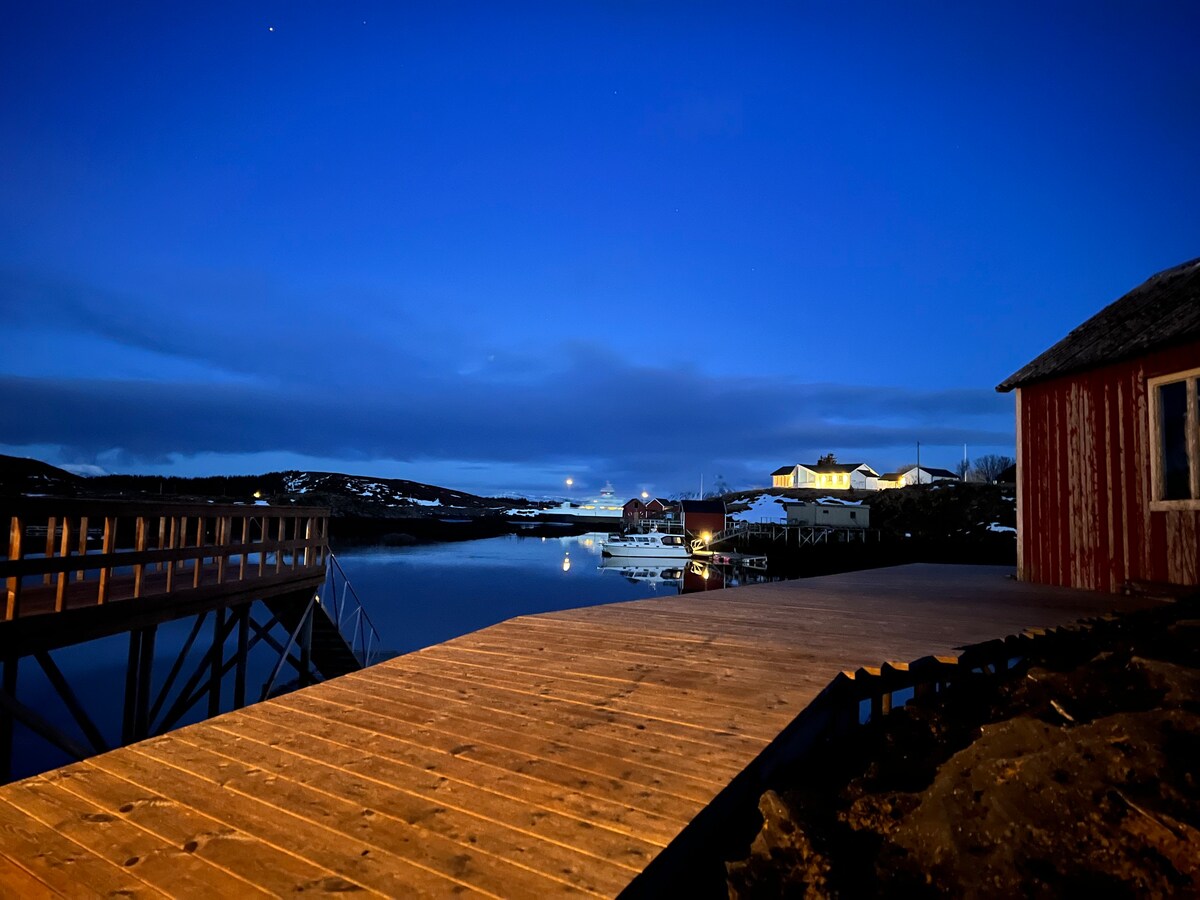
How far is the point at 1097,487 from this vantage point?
8.70 metres

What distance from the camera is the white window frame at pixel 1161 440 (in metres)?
7.44

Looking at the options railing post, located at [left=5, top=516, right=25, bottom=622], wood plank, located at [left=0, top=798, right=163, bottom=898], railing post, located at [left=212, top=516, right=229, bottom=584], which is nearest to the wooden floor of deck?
wood plank, located at [left=0, top=798, right=163, bottom=898]

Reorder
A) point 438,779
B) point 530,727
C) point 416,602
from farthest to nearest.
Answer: point 416,602 → point 530,727 → point 438,779

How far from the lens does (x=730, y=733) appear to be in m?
3.43

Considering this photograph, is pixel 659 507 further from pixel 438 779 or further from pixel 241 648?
pixel 438 779

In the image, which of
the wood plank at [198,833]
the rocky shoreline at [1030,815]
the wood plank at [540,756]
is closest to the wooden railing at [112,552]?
the wood plank at [198,833]

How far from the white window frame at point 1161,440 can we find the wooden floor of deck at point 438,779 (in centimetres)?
425

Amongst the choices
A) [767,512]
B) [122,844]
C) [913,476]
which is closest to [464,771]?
[122,844]

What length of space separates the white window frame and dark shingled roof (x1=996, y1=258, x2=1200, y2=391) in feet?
1.39

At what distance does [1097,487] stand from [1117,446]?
63cm

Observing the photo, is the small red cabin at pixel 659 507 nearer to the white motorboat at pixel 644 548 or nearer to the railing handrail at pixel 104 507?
the white motorboat at pixel 644 548

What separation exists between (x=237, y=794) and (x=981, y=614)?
7.02 meters

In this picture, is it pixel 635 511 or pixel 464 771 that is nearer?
pixel 464 771

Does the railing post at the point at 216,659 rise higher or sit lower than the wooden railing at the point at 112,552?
lower
